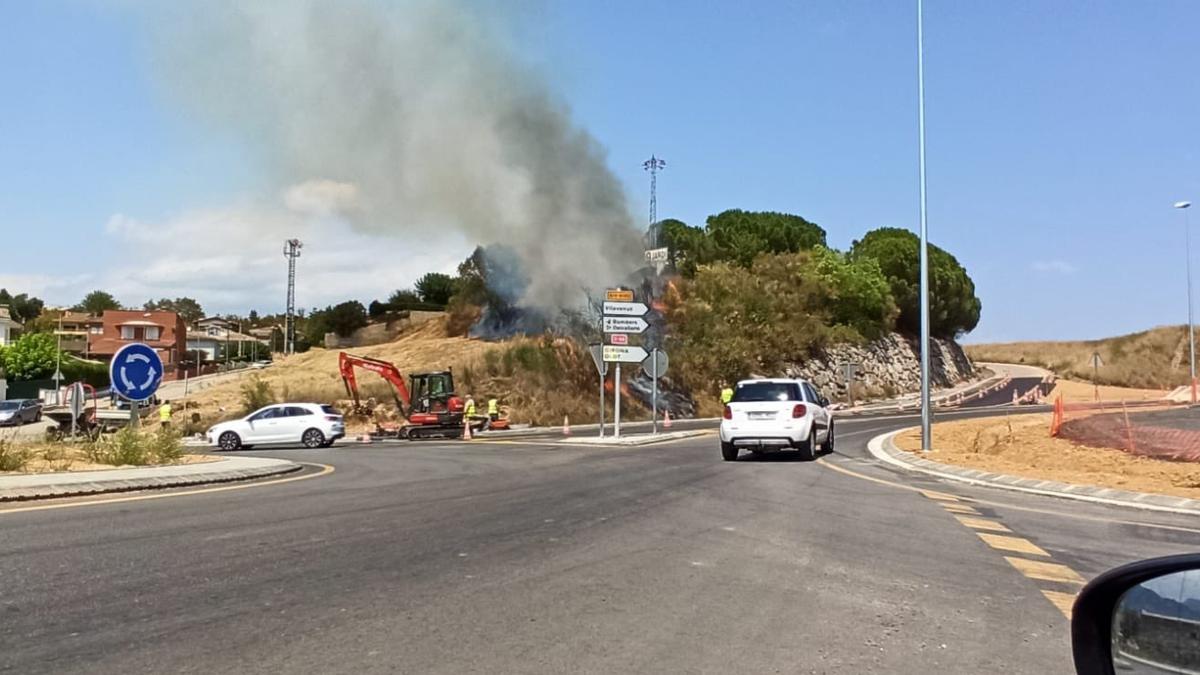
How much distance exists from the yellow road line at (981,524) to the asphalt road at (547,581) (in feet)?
0.41

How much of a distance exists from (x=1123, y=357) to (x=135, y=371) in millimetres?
96869

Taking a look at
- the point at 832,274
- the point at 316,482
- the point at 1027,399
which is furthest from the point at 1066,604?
the point at 832,274

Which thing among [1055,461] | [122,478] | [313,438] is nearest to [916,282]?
[313,438]

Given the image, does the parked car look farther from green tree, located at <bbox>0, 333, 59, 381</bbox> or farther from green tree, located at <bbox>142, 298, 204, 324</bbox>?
green tree, located at <bbox>142, 298, 204, 324</bbox>

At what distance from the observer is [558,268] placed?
5109 cm

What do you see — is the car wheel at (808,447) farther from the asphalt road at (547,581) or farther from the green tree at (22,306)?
the green tree at (22,306)

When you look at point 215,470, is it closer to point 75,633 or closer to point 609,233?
point 75,633

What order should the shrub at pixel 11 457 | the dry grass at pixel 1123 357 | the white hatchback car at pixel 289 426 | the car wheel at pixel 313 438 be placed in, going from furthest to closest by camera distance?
the dry grass at pixel 1123 357 → the car wheel at pixel 313 438 → the white hatchback car at pixel 289 426 → the shrub at pixel 11 457

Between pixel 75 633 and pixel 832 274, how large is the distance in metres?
67.9

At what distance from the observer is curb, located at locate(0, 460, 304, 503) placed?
11.6 meters

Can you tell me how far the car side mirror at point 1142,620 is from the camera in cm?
224

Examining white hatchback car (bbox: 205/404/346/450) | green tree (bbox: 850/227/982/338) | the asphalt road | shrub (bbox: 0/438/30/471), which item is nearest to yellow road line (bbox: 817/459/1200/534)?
the asphalt road

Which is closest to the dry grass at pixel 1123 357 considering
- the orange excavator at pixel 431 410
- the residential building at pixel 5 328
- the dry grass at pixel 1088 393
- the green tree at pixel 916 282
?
the dry grass at pixel 1088 393

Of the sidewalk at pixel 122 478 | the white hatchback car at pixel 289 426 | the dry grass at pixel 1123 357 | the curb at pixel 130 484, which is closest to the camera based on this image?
the curb at pixel 130 484
